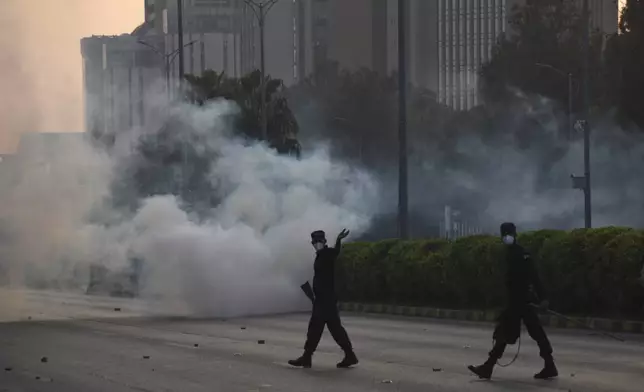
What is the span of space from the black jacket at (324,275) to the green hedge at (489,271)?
6.88 meters

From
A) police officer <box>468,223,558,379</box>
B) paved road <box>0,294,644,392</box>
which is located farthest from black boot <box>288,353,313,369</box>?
police officer <box>468,223,558,379</box>

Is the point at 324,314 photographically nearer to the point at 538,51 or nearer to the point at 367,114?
the point at 538,51

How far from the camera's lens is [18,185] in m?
32.4

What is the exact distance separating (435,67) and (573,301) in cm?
7879

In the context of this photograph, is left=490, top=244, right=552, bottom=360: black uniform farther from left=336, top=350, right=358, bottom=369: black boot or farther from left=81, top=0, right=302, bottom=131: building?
left=81, top=0, right=302, bottom=131: building

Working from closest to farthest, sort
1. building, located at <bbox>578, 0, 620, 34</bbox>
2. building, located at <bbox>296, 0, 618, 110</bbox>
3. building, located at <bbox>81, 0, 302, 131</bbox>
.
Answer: building, located at <bbox>578, 0, 620, 34</bbox> < building, located at <bbox>296, 0, 618, 110</bbox> < building, located at <bbox>81, 0, 302, 131</bbox>

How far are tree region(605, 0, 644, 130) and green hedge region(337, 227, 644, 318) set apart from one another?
1993 centimetres

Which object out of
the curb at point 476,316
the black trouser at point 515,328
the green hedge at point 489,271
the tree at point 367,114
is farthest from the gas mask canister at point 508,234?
the tree at point 367,114

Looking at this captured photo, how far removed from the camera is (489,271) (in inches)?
995

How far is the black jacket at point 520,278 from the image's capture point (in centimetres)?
1396

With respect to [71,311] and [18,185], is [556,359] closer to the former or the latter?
[71,311]

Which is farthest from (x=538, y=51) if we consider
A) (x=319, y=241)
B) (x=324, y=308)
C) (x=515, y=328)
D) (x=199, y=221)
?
(x=515, y=328)

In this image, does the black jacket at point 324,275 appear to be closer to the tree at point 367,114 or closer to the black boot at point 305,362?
the black boot at point 305,362

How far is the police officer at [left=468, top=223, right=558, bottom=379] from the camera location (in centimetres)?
1388
